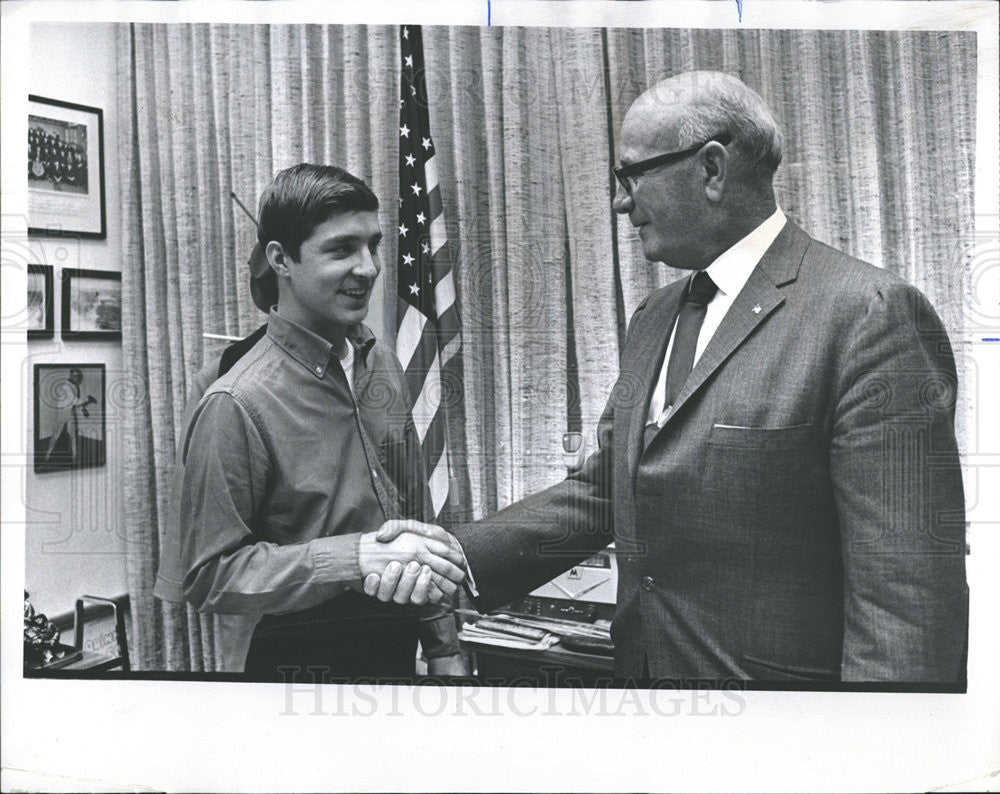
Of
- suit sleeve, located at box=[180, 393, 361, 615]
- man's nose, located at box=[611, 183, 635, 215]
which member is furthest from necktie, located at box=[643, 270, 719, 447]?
suit sleeve, located at box=[180, 393, 361, 615]

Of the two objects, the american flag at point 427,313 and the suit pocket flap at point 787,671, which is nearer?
the suit pocket flap at point 787,671

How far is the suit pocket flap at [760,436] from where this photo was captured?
9.06ft

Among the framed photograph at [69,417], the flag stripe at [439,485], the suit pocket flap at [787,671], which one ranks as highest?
the framed photograph at [69,417]

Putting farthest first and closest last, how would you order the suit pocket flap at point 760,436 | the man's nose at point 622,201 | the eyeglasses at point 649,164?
the man's nose at point 622,201, the eyeglasses at point 649,164, the suit pocket flap at point 760,436

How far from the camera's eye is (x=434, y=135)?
307cm

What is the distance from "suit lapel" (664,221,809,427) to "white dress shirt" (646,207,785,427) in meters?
0.02

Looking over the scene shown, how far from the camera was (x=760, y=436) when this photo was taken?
278 cm

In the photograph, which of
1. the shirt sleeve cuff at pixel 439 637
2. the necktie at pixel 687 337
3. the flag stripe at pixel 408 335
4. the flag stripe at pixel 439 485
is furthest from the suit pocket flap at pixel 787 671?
the flag stripe at pixel 408 335

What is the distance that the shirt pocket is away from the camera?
2.76 m

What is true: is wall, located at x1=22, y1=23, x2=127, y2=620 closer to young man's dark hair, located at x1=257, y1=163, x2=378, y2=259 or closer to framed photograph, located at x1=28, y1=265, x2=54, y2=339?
framed photograph, located at x1=28, y1=265, x2=54, y2=339

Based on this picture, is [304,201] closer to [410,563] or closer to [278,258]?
[278,258]

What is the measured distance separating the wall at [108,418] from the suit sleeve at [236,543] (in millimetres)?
285

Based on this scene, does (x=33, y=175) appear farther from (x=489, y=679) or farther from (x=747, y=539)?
(x=747, y=539)

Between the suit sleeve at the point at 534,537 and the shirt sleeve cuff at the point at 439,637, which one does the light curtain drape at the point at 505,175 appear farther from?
the shirt sleeve cuff at the point at 439,637
